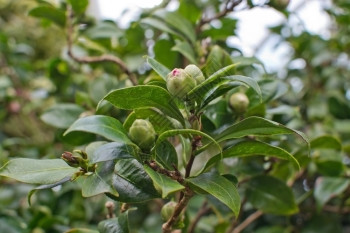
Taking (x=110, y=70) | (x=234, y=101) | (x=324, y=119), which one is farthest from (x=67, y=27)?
(x=324, y=119)

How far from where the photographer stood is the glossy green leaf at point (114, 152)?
620 mm

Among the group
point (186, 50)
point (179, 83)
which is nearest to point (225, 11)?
point (186, 50)

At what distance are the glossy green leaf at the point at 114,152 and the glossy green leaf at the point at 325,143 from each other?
1.69 feet

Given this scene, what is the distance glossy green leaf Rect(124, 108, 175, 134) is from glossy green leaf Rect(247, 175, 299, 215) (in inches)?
14.8

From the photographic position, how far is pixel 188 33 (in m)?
1.01

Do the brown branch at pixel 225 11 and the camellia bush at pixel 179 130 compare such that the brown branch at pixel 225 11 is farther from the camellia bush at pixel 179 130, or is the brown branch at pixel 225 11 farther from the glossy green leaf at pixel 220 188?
the glossy green leaf at pixel 220 188

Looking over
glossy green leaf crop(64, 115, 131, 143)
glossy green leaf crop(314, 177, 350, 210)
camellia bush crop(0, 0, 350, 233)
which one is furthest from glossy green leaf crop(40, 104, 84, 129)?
glossy green leaf crop(314, 177, 350, 210)

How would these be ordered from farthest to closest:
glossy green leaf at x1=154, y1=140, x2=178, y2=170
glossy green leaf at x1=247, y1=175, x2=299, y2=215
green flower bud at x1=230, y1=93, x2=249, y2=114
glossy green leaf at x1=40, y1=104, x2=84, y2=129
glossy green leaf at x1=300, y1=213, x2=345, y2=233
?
glossy green leaf at x1=300, y1=213, x2=345, y2=233, glossy green leaf at x1=40, y1=104, x2=84, y2=129, glossy green leaf at x1=247, y1=175, x2=299, y2=215, green flower bud at x1=230, y1=93, x2=249, y2=114, glossy green leaf at x1=154, y1=140, x2=178, y2=170

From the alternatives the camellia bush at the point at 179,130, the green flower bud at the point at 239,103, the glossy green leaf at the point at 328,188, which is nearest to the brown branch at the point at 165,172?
the camellia bush at the point at 179,130

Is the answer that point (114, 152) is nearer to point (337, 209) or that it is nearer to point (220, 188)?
point (220, 188)

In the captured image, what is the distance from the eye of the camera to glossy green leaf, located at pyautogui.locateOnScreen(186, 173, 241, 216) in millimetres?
640

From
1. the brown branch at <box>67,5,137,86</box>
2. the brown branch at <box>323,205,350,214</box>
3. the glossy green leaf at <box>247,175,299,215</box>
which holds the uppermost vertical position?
the brown branch at <box>67,5,137,86</box>

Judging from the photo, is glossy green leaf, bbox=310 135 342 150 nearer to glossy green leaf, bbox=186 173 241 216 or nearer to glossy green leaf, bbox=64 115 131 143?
glossy green leaf, bbox=186 173 241 216

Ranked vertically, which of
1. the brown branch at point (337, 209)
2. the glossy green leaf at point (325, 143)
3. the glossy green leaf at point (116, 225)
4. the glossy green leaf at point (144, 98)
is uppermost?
the glossy green leaf at point (144, 98)
